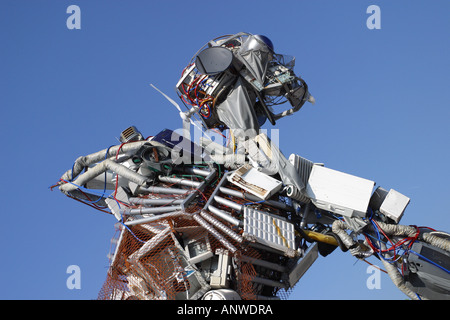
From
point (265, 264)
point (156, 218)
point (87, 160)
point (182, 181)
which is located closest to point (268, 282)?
point (265, 264)

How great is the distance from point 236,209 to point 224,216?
0.55 meters

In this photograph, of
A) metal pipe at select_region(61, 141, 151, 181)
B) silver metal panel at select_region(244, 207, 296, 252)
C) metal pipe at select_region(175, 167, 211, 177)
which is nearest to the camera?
silver metal panel at select_region(244, 207, 296, 252)

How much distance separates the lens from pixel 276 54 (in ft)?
62.5

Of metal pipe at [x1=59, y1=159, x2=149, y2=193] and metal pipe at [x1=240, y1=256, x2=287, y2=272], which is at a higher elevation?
metal pipe at [x1=59, y1=159, x2=149, y2=193]

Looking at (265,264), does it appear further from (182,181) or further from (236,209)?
(182,181)

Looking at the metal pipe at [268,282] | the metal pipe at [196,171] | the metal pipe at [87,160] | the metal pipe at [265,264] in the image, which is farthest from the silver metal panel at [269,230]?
the metal pipe at [87,160]

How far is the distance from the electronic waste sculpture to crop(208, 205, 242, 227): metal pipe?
4 centimetres

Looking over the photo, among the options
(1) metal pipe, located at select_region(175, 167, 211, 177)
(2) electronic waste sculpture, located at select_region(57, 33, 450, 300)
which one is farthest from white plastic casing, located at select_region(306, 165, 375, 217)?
(1) metal pipe, located at select_region(175, 167, 211, 177)

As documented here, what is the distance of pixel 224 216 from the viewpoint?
14.8 m

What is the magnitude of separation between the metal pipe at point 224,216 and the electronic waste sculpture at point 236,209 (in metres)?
0.04

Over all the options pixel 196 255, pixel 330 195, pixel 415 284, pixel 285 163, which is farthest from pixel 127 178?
pixel 415 284

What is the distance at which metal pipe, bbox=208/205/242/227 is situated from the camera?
47.9 feet

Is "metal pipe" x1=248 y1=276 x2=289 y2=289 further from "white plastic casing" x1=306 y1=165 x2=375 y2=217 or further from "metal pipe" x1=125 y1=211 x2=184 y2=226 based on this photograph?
"metal pipe" x1=125 y1=211 x2=184 y2=226

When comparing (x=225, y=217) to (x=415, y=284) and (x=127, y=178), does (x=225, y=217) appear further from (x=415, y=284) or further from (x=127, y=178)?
(x=415, y=284)
